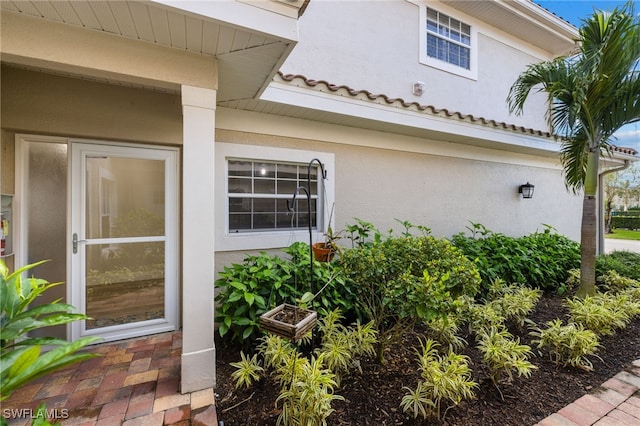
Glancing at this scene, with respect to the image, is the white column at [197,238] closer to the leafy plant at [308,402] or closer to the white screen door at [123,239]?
the leafy plant at [308,402]

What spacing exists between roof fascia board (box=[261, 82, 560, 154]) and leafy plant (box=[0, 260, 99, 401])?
3.10 m

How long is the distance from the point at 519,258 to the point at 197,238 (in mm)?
5711

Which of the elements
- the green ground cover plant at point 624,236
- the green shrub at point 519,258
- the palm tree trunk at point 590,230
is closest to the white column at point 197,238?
the green shrub at point 519,258

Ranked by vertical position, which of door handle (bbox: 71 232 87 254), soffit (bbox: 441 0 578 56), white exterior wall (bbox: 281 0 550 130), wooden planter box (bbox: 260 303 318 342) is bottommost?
wooden planter box (bbox: 260 303 318 342)

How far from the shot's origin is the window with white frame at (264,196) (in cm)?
406

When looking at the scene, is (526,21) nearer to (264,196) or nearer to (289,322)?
(264,196)

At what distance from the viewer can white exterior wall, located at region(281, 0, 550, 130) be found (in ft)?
17.1

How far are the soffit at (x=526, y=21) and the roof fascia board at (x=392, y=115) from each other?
2.99 metres

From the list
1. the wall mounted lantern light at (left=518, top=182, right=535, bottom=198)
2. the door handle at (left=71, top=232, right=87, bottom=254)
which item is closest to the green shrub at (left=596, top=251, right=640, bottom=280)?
the wall mounted lantern light at (left=518, top=182, right=535, bottom=198)

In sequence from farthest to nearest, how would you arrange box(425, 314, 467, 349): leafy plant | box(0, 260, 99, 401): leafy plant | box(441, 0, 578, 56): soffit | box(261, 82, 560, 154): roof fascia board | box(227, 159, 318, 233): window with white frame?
1. box(441, 0, 578, 56): soffit
2. box(227, 159, 318, 233): window with white frame
3. box(261, 82, 560, 154): roof fascia board
4. box(425, 314, 467, 349): leafy plant
5. box(0, 260, 99, 401): leafy plant

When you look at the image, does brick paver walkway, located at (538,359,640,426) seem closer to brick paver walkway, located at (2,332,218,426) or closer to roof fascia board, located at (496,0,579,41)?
brick paver walkway, located at (2,332,218,426)

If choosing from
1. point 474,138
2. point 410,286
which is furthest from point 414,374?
point 474,138

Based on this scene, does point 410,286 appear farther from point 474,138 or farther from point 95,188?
point 474,138

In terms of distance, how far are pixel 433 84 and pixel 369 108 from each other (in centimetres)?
284
